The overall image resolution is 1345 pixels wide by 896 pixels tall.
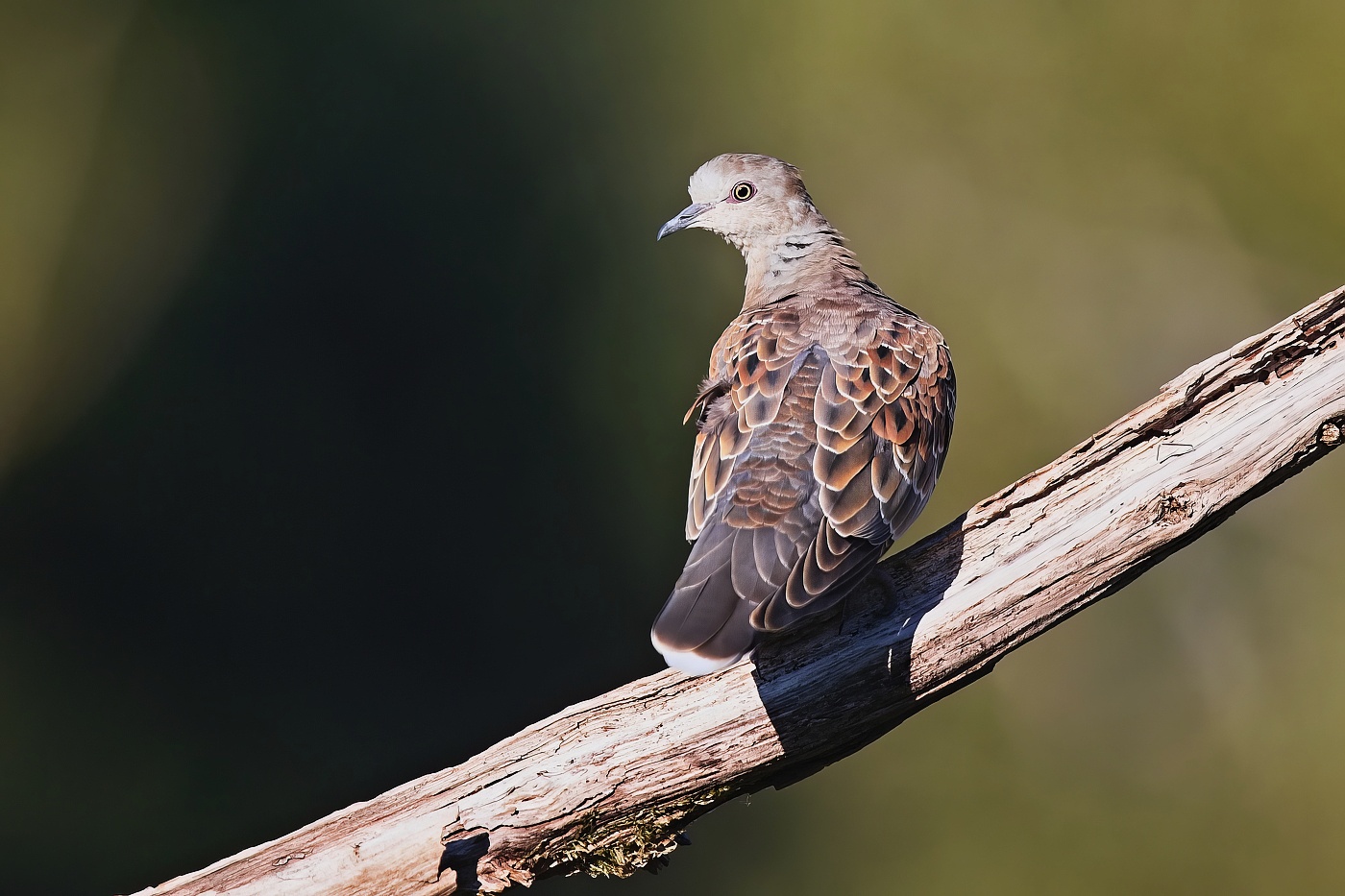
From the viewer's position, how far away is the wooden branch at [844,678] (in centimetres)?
238

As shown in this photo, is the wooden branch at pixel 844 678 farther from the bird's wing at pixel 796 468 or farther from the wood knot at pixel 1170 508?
the bird's wing at pixel 796 468

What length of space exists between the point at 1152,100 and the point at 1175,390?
3082 millimetres

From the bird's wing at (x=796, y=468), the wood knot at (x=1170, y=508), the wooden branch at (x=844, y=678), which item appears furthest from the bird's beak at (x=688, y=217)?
the wood knot at (x=1170, y=508)

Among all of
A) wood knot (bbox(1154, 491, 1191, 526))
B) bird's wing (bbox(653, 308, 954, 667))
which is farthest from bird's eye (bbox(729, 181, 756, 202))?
wood knot (bbox(1154, 491, 1191, 526))

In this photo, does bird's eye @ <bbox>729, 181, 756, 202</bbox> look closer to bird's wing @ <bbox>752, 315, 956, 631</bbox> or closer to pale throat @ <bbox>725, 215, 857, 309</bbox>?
pale throat @ <bbox>725, 215, 857, 309</bbox>

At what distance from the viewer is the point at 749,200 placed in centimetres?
360

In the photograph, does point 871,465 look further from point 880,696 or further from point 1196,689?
point 1196,689

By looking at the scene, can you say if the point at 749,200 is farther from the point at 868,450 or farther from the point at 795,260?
the point at 868,450

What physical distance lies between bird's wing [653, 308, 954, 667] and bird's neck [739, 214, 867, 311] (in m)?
0.34

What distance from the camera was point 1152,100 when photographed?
508 centimetres

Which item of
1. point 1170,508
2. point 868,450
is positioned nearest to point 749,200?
point 868,450

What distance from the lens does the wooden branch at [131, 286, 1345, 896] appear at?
2377mm

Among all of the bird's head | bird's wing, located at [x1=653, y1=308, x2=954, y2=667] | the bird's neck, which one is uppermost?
the bird's head

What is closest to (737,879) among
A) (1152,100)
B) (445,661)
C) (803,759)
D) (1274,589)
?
(445,661)
